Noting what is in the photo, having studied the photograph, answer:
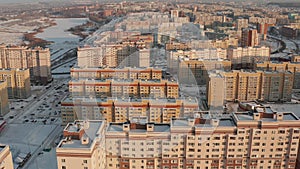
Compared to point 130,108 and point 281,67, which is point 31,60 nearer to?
point 130,108

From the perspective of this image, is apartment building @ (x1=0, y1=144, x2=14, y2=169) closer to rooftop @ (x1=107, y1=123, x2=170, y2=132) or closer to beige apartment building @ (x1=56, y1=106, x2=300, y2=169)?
beige apartment building @ (x1=56, y1=106, x2=300, y2=169)

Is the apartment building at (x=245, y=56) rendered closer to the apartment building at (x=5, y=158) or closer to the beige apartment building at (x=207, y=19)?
the apartment building at (x=5, y=158)

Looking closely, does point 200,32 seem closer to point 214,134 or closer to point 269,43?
point 269,43

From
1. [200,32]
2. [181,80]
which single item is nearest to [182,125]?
[181,80]

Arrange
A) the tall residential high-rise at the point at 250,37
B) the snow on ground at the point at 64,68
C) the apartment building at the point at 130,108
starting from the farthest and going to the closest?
the tall residential high-rise at the point at 250,37, the snow on ground at the point at 64,68, the apartment building at the point at 130,108

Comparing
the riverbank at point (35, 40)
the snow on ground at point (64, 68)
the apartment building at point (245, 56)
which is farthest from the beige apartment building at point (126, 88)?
the riverbank at point (35, 40)

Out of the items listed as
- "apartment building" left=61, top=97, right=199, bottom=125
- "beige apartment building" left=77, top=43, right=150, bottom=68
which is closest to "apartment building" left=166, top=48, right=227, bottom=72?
"beige apartment building" left=77, top=43, right=150, bottom=68

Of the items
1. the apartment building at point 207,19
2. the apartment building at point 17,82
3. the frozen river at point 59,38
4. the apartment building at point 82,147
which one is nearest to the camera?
the apartment building at point 82,147
